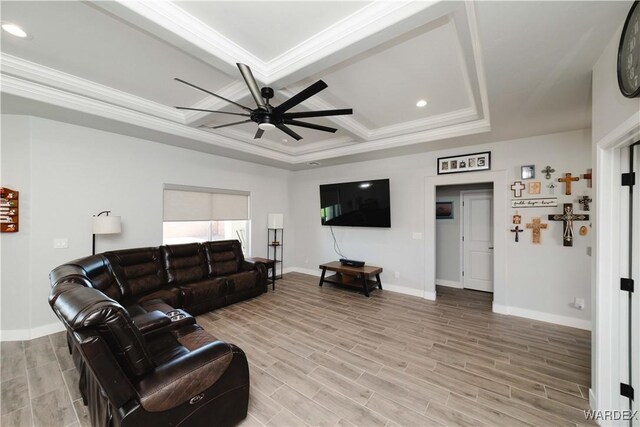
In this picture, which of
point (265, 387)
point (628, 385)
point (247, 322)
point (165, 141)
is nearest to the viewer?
point (628, 385)

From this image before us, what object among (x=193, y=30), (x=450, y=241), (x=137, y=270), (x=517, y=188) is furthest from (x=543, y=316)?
(x=137, y=270)

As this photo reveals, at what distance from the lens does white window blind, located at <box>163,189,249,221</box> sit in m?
4.46

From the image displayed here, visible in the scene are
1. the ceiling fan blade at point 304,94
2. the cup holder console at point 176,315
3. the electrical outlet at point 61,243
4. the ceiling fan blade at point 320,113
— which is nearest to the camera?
the ceiling fan blade at point 304,94

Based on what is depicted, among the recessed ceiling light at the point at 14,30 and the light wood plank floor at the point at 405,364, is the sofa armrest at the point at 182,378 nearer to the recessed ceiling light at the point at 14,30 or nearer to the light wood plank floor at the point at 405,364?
the light wood plank floor at the point at 405,364

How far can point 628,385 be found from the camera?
1.72 meters

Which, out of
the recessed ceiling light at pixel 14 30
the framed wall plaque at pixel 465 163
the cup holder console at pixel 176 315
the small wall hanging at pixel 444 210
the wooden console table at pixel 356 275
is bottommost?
the wooden console table at pixel 356 275

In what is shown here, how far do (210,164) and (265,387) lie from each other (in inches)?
162

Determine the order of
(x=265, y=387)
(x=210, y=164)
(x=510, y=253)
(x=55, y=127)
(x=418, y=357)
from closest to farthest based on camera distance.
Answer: (x=265, y=387) → (x=418, y=357) → (x=55, y=127) → (x=510, y=253) → (x=210, y=164)

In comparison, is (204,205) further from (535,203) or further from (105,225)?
(535,203)

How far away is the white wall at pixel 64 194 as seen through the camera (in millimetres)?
3043

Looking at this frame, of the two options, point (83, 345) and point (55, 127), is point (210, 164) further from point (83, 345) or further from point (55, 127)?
point (83, 345)

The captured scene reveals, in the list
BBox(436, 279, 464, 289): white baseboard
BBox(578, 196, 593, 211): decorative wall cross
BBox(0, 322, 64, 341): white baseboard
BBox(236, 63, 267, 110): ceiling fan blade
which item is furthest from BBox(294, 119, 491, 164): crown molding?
BBox(0, 322, 64, 341): white baseboard

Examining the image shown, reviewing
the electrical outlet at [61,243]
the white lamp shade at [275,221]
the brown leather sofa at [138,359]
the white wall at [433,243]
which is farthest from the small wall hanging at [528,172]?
the electrical outlet at [61,243]

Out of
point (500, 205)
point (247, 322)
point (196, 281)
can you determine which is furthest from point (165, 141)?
point (500, 205)
